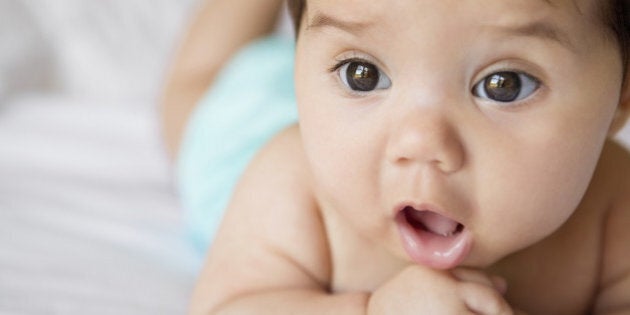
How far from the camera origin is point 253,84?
4.26 feet

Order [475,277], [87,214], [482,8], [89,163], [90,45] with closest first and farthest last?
1. [482,8]
2. [475,277]
3. [87,214]
4. [89,163]
5. [90,45]

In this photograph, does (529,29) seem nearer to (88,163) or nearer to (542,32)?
(542,32)

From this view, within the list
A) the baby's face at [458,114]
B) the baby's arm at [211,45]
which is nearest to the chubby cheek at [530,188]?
the baby's face at [458,114]

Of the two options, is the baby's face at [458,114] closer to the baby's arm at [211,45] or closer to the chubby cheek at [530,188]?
the chubby cheek at [530,188]

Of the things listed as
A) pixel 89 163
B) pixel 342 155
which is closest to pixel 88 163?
pixel 89 163

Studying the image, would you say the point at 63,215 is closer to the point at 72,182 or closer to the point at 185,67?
the point at 72,182

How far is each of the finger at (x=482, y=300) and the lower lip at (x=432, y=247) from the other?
2 centimetres

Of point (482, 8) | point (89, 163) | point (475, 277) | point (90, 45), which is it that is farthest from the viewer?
point (90, 45)

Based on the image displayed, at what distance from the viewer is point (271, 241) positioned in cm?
91

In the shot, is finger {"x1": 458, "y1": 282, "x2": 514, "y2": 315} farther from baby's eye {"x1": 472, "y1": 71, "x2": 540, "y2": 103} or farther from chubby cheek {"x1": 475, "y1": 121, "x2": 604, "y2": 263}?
baby's eye {"x1": 472, "y1": 71, "x2": 540, "y2": 103}

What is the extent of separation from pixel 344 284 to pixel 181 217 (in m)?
0.37

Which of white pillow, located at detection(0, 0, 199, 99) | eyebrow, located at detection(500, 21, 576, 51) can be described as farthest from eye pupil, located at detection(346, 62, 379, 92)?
white pillow, located at detection(0, 0, 199, 99)

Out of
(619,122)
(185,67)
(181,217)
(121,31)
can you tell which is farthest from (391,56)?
(121,31)

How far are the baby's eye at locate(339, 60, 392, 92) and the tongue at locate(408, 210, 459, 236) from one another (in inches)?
4.0
